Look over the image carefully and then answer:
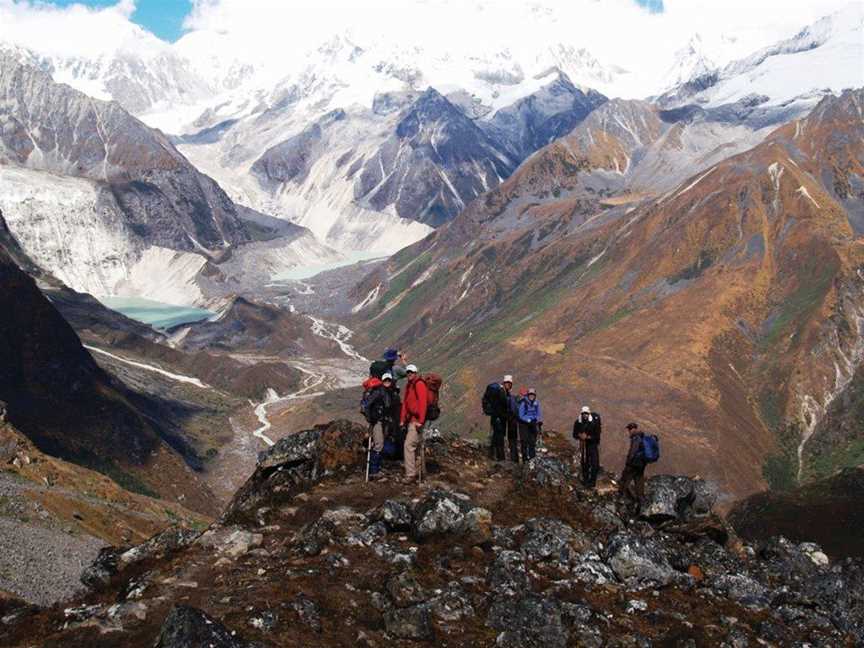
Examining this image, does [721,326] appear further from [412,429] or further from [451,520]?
[451,520]

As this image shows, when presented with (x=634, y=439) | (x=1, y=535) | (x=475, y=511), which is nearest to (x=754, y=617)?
(x=475, y=511)

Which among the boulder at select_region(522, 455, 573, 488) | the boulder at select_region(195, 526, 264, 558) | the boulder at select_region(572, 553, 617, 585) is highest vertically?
the boulder at select_region(522, 455, 573, 488)

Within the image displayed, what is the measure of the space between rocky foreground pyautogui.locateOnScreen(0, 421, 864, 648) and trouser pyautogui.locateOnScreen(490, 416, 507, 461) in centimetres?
435

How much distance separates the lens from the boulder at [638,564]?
2292 centimetres

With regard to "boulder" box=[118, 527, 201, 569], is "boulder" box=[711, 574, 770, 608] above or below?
above

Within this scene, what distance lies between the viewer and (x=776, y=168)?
178375 millimetres

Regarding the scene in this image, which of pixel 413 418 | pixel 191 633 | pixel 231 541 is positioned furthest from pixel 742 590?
pixel 191 633

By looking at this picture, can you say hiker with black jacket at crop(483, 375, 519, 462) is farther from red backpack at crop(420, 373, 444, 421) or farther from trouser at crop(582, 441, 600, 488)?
red backpack at crop(420, 373, 444, 421)

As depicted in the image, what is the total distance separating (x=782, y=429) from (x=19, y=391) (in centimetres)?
10340

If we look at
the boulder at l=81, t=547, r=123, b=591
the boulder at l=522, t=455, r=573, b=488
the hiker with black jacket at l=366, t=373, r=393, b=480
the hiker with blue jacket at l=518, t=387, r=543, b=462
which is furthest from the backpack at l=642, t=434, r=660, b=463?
the boulder at l=81, t=547, r=123, b=591

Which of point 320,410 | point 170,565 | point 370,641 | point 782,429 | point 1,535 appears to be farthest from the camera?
point 320,410

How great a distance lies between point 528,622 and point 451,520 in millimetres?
4888

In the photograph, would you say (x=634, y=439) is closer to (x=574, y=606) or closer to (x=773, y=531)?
(x=574, y=606)

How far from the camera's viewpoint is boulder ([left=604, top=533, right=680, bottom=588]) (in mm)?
22922
